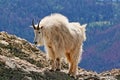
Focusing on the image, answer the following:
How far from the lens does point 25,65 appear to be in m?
21.7

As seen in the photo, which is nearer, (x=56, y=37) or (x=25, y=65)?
(x=25, y=65)

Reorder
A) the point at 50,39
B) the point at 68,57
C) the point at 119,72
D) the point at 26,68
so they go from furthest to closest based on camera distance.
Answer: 1. the point at 119,72
2. the point at 68,57
3. the point at 50,39
4. the point at 26,68

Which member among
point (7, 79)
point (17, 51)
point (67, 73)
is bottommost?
point (7, 79)

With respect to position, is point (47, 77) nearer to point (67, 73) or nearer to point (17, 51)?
point (67, 73)

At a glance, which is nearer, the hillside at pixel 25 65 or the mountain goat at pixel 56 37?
the hillside at pixel 25 65

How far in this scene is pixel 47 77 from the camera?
2123 cm

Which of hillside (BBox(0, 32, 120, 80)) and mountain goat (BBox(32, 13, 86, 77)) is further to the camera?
mountain goat (BBox(32, 13, 86, 77))

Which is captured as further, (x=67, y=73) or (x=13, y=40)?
(x=13, y=40)

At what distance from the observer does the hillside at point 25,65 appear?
1997 cm

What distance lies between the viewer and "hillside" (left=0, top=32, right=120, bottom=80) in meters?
20.0

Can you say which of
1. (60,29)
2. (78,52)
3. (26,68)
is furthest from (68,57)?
(26,68)

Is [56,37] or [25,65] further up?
[56,37]

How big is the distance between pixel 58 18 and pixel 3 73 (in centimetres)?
471

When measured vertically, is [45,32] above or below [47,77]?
above
